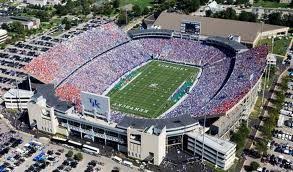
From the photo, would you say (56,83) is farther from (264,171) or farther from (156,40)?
(264,171)

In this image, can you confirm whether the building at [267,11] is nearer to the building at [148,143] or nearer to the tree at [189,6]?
the tree at [189,6]

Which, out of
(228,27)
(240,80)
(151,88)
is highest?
(228,27)

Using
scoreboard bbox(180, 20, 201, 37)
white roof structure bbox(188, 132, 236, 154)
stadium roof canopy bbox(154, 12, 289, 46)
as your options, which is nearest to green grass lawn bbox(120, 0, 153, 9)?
stadium roof canopy bbox(154, 12, 289, 46)

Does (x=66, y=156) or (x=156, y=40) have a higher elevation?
(x=156, y=40)

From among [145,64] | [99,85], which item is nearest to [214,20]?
[145,64]

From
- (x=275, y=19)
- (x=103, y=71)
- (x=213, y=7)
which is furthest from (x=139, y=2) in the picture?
(x=103, y=71)

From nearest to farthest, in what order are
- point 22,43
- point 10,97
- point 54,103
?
point 54,103, point 10,97, point 22,43

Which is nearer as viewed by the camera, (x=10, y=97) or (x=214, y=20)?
(x=10, y=97)

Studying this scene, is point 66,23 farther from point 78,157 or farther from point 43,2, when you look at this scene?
point 78,157
